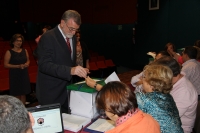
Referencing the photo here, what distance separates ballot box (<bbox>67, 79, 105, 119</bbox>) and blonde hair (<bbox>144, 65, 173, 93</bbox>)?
1.25 feet

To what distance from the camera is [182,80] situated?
1883mm

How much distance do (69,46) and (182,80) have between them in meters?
1.10

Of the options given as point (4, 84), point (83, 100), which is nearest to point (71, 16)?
point (83, 100)

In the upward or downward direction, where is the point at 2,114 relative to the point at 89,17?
downward

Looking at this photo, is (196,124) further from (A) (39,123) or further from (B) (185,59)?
(B) (185,59)

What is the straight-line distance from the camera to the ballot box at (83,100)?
1642 millimetres

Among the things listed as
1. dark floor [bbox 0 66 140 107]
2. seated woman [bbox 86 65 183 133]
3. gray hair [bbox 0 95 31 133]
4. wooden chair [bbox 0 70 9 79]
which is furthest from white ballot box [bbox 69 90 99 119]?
wooden chair [bbox 0 70 9 79]

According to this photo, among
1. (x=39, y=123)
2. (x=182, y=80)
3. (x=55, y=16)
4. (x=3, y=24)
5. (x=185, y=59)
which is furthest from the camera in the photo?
(x=3, y=24)

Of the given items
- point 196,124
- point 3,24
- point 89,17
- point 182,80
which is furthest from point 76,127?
point 3,24

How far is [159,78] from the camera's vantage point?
1571 mm

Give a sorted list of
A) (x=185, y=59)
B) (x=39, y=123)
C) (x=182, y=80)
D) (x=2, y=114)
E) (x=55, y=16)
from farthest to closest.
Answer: (x=55, y=16), (x=185, y=59), (x=182, y=80), (x=39, y=123), (x=2, y=114)

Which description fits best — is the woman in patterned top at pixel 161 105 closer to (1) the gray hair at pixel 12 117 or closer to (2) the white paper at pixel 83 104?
(2) the white paper at pixel 83 104

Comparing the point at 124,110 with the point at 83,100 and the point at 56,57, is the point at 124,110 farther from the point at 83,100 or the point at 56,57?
the point at 56,57

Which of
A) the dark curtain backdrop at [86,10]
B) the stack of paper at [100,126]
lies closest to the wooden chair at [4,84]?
the stack of paper at [100,126]
